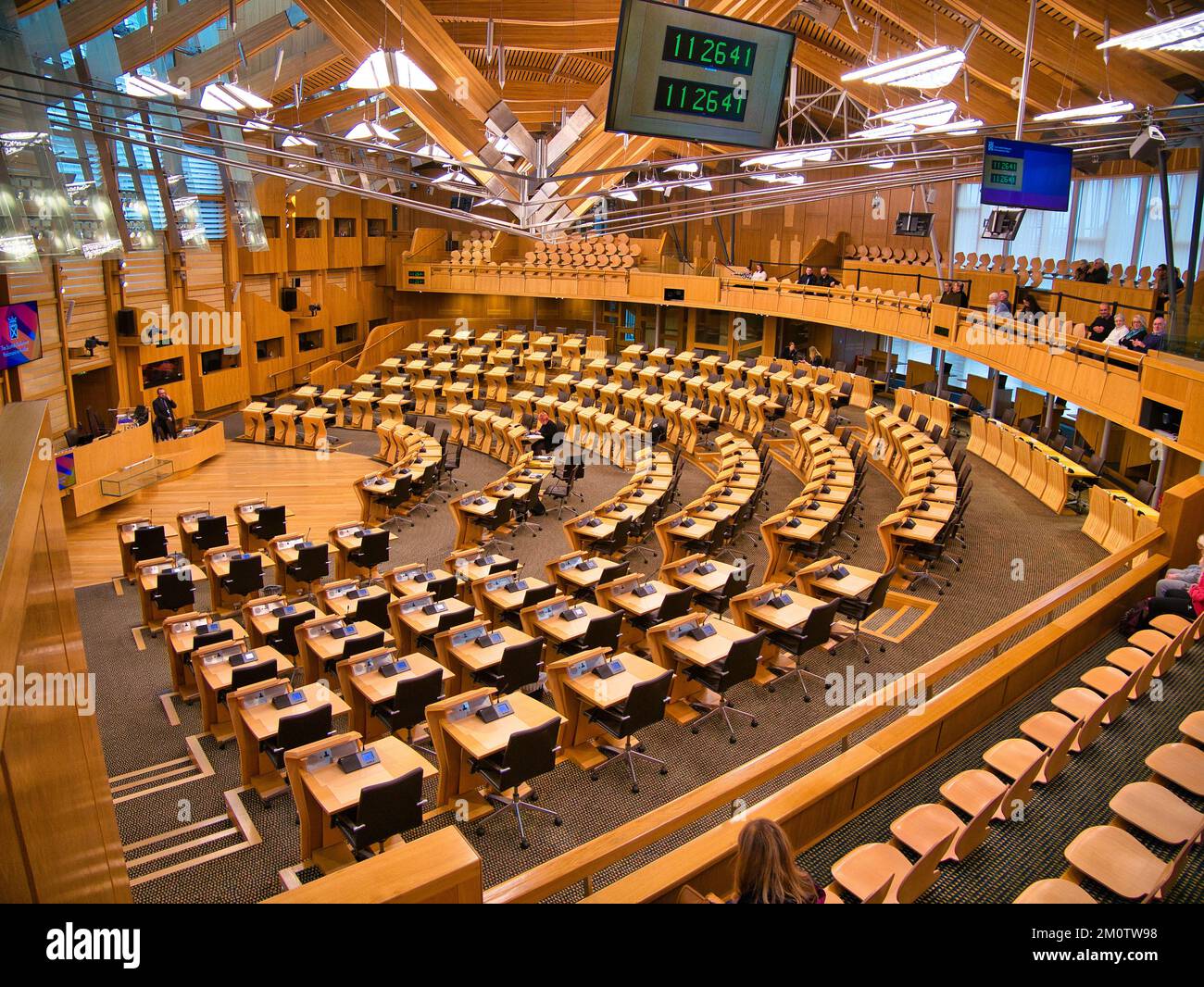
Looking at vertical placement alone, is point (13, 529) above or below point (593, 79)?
below

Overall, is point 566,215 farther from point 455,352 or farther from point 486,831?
point 455,352

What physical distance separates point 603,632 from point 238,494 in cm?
1068

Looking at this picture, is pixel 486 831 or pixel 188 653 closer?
pixel 486 831

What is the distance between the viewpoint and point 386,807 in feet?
18.8

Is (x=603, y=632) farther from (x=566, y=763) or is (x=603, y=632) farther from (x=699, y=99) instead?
(x=699, y=99)

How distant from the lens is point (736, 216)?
28.3 metres

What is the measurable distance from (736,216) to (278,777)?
24.9 m

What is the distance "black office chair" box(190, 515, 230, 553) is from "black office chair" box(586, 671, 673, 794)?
7.37 metres

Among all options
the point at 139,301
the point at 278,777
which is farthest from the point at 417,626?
the point at 139,301

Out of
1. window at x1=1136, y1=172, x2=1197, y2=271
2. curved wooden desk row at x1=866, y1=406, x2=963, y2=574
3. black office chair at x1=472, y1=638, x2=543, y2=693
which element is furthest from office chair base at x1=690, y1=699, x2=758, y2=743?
window at x1=1136, y1=172, x2=1197, y2=271

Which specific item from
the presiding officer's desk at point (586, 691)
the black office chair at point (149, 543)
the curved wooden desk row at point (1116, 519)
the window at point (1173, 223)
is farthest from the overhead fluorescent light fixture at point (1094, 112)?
the black office chair at point (149, 543)

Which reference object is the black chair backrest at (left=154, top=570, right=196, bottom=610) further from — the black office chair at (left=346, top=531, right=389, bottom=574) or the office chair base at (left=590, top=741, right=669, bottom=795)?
the office chair base at (left=590, top=741, right=669, bottom=795)

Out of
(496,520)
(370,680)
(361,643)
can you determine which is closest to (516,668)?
(370,680)

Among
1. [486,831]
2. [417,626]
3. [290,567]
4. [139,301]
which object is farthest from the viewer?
[139,301]
